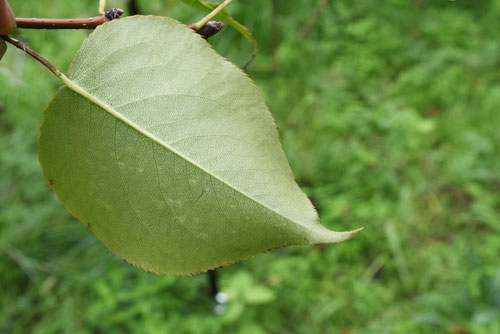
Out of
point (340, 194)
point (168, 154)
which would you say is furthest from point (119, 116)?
point (340, 194)

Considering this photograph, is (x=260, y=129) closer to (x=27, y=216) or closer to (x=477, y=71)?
(x=27, y=216)

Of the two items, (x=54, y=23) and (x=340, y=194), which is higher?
(x=54, y=23)

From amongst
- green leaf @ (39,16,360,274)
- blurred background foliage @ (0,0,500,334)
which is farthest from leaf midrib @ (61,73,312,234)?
blurred background foliage @ (0,0,500,334)

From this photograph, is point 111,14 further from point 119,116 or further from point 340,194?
point 340,194

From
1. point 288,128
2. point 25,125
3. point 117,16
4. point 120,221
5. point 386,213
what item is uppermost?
point 117,16

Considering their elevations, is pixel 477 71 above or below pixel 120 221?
below

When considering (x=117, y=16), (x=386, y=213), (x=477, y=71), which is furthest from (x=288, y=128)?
(x=117, y=16)
